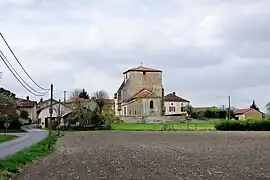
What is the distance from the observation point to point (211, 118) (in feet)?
492

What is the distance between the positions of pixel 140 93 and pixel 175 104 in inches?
558

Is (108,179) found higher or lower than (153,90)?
lower

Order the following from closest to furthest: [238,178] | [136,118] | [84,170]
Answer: [238,178]
[84,170]
[136,118]

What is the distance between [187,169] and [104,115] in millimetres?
95246

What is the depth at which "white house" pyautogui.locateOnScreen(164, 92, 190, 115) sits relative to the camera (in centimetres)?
16525

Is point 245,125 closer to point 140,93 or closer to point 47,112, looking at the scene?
point 47,112

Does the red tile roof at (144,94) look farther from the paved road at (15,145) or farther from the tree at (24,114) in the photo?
the paved road at (15,145)

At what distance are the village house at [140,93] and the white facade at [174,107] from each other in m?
4.77

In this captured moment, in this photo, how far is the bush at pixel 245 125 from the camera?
330ft

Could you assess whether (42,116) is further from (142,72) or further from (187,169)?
(187,169)

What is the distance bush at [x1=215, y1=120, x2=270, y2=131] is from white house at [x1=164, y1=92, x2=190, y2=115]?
60787 millimetres

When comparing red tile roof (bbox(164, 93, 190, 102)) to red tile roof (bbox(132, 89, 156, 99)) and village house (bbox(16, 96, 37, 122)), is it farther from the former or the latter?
village house (bbox(16, 96, 37, 122))

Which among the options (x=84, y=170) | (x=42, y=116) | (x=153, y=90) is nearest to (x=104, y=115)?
(x=42, y=116)

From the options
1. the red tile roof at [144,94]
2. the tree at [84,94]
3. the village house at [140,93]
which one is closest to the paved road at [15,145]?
the village house at [140,93]
